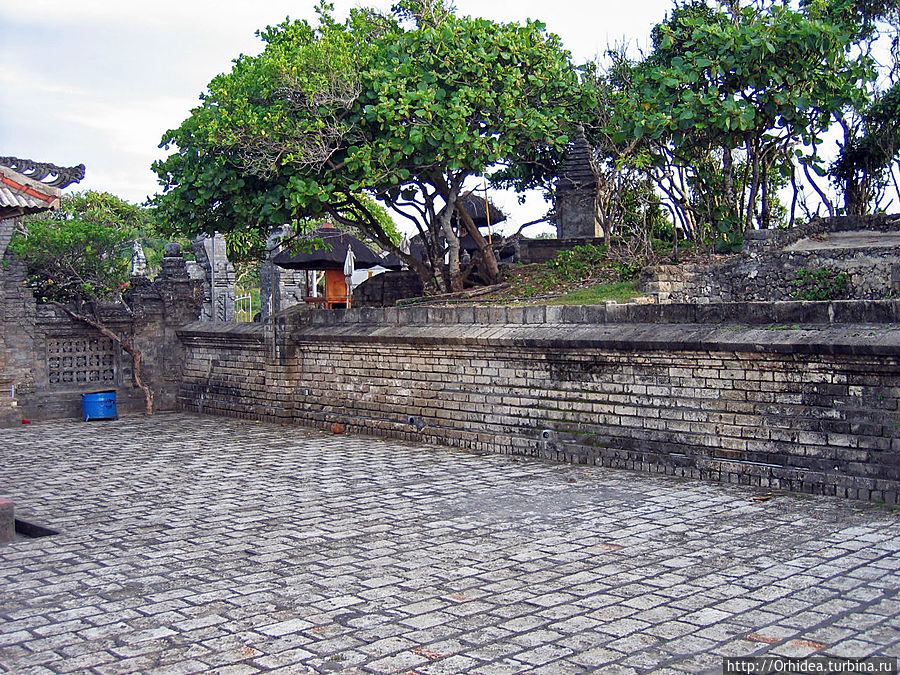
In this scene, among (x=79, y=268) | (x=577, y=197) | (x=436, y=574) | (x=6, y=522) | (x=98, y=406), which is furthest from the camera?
(x=577, y=197)

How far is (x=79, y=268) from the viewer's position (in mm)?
16094

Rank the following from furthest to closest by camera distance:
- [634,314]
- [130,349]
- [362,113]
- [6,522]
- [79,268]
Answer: [130,349], [79,268], [362,113], [634,314], [6,522]

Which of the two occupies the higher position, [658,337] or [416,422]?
[658,337]

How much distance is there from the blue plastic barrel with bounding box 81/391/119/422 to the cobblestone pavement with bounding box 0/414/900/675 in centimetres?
609

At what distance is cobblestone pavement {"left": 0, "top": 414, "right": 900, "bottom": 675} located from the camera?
4.61m

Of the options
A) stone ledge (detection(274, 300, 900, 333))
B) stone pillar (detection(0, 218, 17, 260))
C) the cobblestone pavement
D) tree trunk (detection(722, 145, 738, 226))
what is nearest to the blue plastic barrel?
stone pillar (detection(0, 218, 17, 260))

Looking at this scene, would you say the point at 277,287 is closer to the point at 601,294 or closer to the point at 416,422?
the point at 416,422

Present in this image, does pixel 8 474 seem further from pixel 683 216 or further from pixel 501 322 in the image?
pixel 683 216

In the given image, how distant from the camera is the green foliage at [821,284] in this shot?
12.1 meters

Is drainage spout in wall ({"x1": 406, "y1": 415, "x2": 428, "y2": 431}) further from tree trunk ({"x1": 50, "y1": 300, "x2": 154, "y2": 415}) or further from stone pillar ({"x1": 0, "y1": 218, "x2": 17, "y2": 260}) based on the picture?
stone pillar ({"x1": 0, "y1": 218, "x2": 17, "y2": 260})

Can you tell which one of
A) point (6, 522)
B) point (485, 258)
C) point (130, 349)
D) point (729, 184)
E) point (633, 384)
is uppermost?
point (729, 184)

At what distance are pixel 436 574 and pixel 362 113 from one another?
9.48 metres

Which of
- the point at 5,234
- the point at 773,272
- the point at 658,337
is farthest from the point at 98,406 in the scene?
the point at 773,272

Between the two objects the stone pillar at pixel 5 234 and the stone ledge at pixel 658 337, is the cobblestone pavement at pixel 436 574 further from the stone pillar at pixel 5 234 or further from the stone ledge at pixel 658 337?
the stone pillar at pixel 5 234
